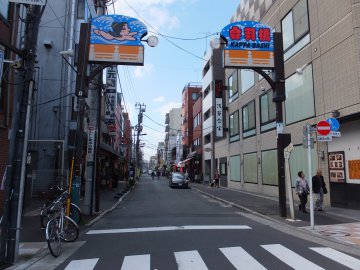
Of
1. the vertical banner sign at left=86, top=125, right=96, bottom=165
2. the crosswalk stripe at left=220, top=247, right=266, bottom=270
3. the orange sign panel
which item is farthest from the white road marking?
the orange sign panel

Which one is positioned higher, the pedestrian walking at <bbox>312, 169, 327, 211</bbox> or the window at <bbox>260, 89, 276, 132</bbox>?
the window at <bbox>260, 89, 276, 132</bbox>

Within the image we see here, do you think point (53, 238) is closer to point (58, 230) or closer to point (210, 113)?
point (58, 230)

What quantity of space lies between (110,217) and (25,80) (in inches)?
321

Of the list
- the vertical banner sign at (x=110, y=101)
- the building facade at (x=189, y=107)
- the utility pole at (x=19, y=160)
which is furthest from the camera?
the building facade at (x=189, y=107)

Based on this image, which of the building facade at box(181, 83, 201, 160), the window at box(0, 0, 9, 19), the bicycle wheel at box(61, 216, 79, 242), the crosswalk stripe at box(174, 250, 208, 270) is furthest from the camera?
the building facade at box(181, 83, 201, 160)

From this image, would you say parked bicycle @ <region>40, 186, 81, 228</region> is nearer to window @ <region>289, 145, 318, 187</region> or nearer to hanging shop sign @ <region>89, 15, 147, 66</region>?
hanging shop sign @ <region>89, 15, 147, 66</region>

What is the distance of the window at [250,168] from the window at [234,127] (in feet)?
11.2

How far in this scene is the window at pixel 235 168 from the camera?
112 ft

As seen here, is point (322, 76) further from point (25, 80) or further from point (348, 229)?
point (25, 80)

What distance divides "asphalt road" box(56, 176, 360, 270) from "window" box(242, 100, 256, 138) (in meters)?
17.4

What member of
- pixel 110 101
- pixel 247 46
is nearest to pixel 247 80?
pixel 110 101

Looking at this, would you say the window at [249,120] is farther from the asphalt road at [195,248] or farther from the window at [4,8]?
the window at [4,8]

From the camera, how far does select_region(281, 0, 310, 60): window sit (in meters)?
20.0

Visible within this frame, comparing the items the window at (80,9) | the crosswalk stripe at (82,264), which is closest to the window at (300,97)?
the window at (80,9)
